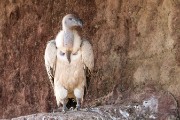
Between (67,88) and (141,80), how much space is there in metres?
1.08

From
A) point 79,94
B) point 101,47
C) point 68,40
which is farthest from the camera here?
point 101,47

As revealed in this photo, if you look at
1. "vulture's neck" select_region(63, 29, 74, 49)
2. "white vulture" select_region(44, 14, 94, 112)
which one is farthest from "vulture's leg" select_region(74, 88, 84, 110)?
"vulture's neck" select_region(63, 29, 74, 49)

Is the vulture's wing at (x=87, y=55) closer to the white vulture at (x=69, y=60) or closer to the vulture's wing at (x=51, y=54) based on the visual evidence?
the white vulture at (x=69, y=60)

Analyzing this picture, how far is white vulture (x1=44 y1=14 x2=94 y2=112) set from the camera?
327 inches

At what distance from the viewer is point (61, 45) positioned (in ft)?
27.3

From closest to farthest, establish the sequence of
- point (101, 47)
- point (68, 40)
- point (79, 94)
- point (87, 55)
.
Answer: point (68, 40)
point (87, 55)
point (79, 94)
point (101, 47)

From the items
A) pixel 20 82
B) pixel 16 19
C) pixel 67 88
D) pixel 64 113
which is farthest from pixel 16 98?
pixel 64 113

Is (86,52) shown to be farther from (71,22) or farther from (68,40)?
(71,22)

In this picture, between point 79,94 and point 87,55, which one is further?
point 79,94

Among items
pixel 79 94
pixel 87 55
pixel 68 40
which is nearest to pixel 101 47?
pixel 79 94

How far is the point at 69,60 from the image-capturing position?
8.32 m

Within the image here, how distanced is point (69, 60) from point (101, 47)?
161 centimetres

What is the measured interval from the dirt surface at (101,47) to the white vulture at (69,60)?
88 centimetres

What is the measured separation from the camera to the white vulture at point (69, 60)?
8.31 meters
